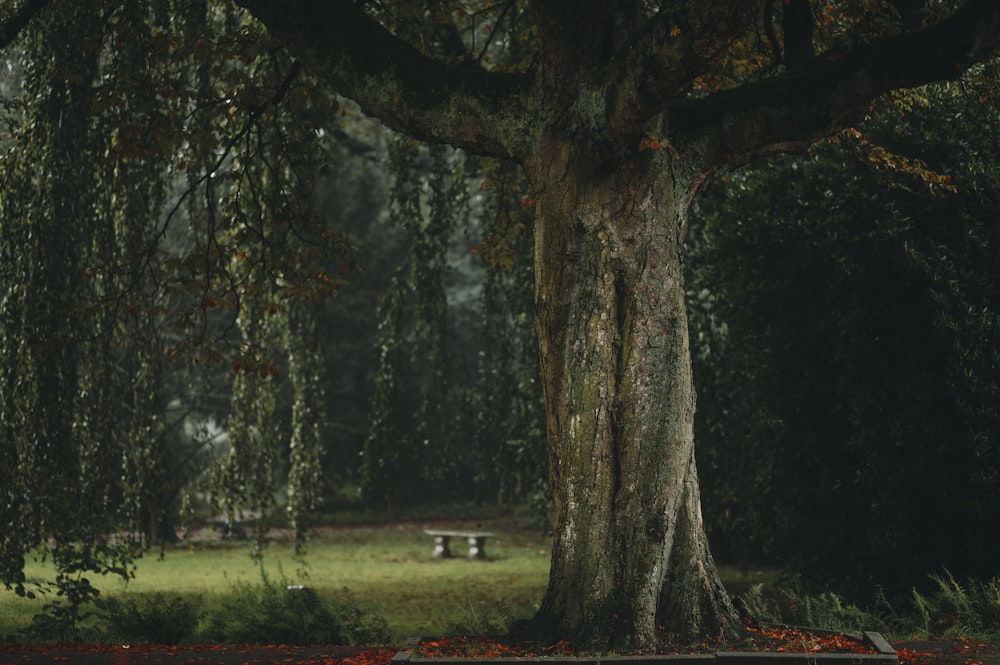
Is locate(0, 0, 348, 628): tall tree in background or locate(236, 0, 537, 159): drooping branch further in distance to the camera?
locate(0, 0, 348, 628): tall tree in background

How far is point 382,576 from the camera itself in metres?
15.4

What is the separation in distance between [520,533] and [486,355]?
1211 cm

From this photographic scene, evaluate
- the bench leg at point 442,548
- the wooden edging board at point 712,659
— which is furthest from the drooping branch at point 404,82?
the bench leg at point 442,548

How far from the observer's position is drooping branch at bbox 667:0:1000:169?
5.21 meters

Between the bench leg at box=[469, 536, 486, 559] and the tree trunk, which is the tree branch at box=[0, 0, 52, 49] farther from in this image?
the bench leg at box=[469, 536, 486, 559]

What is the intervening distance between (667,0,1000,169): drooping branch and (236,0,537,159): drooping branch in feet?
3.19

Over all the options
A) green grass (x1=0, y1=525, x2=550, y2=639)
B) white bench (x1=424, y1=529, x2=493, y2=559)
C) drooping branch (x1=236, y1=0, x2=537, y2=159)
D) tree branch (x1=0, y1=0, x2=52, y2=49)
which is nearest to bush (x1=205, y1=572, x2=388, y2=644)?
green grass (x1=0, y1=525, x2=550, y2=639)

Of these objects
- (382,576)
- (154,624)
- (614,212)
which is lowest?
(382,576)

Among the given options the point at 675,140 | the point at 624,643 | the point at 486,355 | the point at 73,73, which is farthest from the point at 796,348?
the point at 73,73

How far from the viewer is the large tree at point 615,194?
543 cm

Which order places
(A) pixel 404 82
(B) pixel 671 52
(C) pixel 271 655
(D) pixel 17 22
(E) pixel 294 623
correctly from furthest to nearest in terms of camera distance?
(E) pixel 294 623
(D) pixel 17 22
(C) pixel 271 655
(A) pixel 404 82
(B) pixel 671 52

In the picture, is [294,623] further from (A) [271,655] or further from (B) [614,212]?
(B) [614,212]

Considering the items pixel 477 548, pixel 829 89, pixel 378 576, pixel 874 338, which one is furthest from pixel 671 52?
pixel 477 548

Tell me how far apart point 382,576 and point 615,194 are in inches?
432
